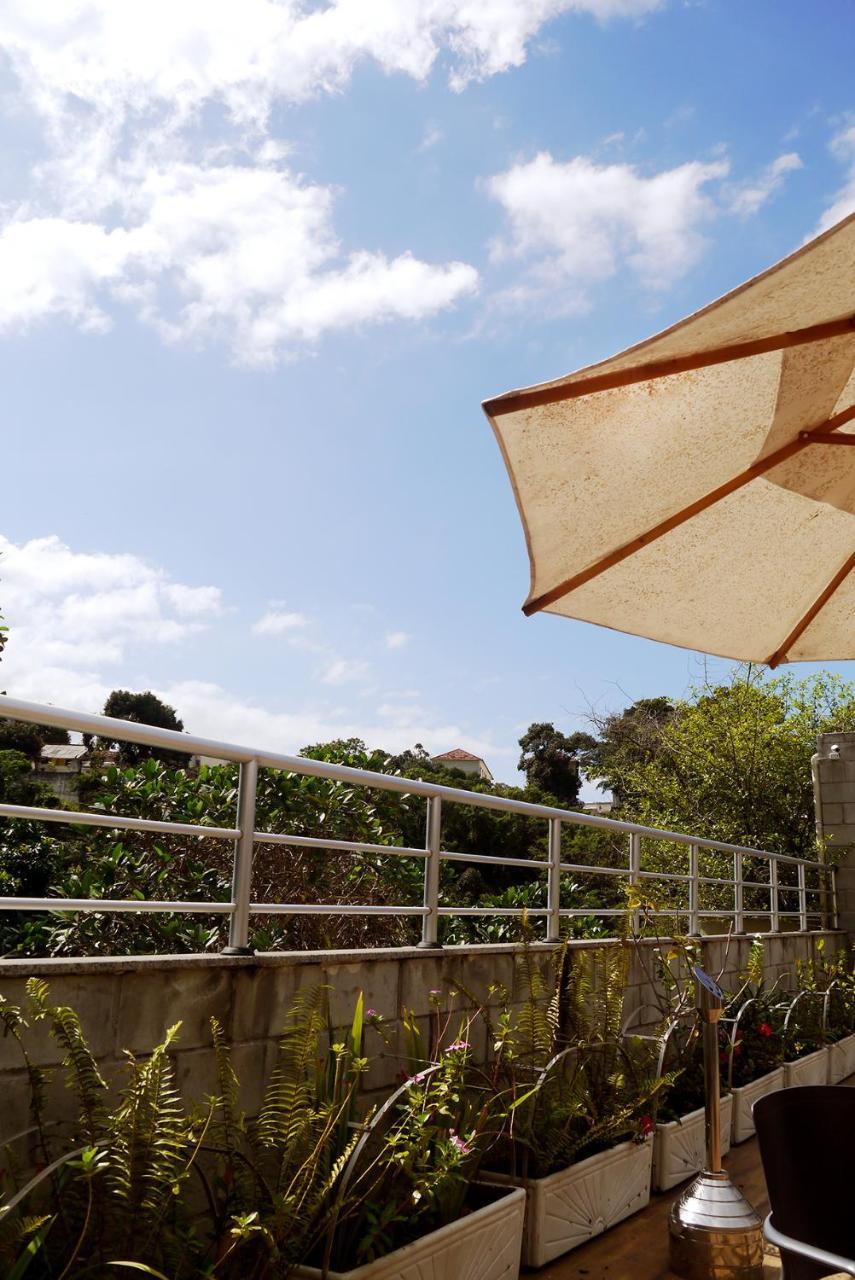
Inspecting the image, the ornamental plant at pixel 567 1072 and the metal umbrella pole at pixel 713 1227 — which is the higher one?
the ornamental plant at pixel 567 1072

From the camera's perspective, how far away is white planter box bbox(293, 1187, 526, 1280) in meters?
2.66

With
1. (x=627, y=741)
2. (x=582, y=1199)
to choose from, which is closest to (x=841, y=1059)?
(x=582, y=1199)

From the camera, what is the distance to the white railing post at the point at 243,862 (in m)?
3.14

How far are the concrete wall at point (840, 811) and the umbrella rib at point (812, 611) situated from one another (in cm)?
765

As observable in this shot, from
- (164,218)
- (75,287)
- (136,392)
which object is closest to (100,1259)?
(164,218)

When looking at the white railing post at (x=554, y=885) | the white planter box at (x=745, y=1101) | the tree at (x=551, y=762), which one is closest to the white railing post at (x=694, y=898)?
the white planter box at (x=745, y=1101)

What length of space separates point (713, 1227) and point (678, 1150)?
1.14 m

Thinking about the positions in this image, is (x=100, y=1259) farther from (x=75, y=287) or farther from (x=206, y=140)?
(x=75, y=287)

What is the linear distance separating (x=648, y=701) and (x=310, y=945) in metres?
19.6

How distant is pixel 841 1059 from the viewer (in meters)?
6.98

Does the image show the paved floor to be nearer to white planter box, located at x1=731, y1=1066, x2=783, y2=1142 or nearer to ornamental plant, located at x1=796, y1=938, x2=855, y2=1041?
white planter box, located at x1=731, y1=1066, x2=783, y2=1142

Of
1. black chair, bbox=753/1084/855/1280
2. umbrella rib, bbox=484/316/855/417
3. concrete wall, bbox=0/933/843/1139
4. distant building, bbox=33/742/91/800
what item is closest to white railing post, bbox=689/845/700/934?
concrete wall, bbox=0/933/843/1139

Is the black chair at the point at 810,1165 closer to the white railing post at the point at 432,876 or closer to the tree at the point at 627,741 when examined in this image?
the white railing post at the point at 432,876

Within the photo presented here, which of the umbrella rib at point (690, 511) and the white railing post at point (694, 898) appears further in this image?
the white railing post at point (694, 898)
